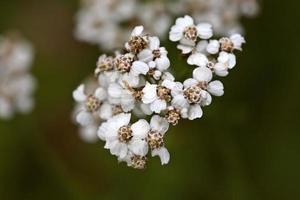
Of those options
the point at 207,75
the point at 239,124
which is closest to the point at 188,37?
the point at 207,75

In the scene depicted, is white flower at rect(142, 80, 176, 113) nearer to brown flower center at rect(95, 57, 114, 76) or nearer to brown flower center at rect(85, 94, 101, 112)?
brown flower center at rect(95, 57, 114, 76)

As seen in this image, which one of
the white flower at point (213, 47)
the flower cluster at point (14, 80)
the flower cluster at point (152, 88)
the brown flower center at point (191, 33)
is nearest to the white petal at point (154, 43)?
the flower cluster at point (152, 88)

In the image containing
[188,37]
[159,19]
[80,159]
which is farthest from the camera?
[80,159]

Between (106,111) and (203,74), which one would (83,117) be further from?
(203,74)

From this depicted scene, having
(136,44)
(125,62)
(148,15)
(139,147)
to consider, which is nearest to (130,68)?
(125,62)

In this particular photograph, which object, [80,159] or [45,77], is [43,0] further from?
[80,159]

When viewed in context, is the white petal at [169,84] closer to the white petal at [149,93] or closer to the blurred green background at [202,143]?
the white petal at [149,93]

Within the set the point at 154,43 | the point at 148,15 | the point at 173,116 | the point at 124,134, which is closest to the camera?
the point at 173,116
